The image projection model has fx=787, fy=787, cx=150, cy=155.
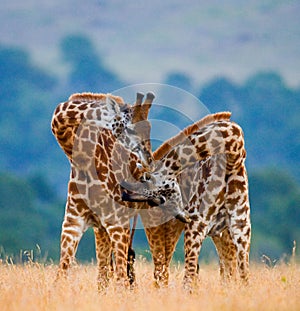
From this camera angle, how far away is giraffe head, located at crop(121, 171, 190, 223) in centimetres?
920

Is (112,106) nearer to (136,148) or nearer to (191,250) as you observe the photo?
(136,148)

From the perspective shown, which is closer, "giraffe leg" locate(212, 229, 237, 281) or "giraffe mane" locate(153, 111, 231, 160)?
"giraffe mane" locate(153, 111, 231, 160)

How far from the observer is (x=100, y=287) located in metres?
9.41

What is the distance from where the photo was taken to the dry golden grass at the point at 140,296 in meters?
7.23

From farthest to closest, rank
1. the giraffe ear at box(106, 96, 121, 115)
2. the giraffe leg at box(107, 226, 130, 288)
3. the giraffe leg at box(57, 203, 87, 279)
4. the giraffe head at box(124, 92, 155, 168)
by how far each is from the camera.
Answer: the giraffe head at box(124, 92, 155, 168), the giraffe ear at box(106, 96, 121, 115), the giraffe leg at box(107, 226, 130, 288), the giraffe leg at box(57, 203, 87, 279)

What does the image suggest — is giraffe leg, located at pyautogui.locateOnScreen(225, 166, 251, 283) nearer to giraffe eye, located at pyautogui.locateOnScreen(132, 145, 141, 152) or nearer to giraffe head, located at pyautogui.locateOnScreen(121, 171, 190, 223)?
giraffe head, located at pyautogui.locateOnScreen(121, 171, 190, 223)

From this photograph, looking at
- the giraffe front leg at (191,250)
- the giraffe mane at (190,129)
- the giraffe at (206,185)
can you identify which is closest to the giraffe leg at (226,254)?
the giraffe at (206,185)

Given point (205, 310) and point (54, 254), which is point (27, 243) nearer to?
point (54, 254)

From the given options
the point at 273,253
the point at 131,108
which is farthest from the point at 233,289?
the point at 273,253

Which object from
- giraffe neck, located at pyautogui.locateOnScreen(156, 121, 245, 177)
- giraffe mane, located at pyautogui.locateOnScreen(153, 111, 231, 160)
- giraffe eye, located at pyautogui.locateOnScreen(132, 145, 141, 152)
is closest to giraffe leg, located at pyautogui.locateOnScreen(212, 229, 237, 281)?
giraffe neck, located at pyautogui.locateOnScreen(156, 121, 245, 177)

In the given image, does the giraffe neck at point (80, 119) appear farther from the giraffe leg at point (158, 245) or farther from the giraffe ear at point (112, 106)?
the giraffe leg at point (158, 245)

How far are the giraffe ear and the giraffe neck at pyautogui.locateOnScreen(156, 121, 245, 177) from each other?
2.80 ft

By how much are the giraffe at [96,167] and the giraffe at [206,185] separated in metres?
0.29

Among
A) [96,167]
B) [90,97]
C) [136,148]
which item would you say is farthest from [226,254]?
[90,97]
